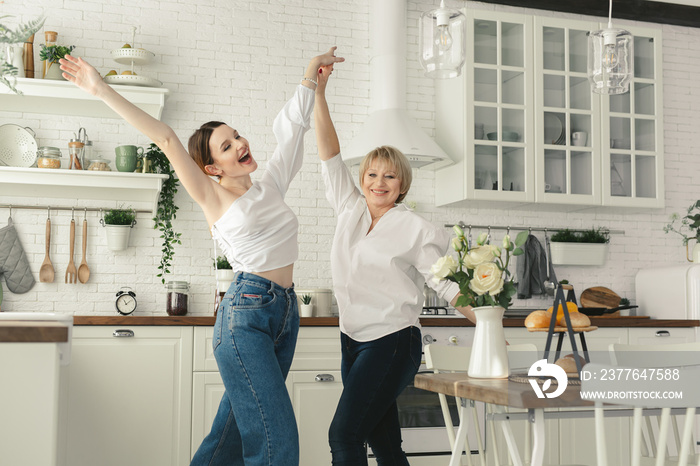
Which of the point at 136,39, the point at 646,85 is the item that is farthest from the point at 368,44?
the point at 646,85

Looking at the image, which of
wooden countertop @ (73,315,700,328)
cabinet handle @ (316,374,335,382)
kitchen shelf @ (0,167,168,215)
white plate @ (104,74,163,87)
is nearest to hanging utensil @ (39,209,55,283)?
kitchen shelf @ (0,167,168,215)

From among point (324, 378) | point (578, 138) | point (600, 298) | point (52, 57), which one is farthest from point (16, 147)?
point (600, 298)

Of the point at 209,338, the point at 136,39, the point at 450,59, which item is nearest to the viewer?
the point at 450,59

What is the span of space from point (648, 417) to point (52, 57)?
11.8 ft

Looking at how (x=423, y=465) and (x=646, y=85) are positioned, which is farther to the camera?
(x=646, y=85)

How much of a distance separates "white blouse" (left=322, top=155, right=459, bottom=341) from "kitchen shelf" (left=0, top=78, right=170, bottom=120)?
2069 mm

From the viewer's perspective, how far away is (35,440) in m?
1.50

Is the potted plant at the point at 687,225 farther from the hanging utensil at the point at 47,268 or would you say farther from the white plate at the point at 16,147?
the white plate at the point at 16,147

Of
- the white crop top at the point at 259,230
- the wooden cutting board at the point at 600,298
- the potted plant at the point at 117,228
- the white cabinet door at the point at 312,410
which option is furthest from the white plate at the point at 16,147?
the wooden cutting board at the point at 600,298

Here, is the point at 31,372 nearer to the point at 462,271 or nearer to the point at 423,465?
the point at 462,271

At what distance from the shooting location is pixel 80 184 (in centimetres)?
409

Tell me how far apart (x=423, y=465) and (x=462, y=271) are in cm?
203

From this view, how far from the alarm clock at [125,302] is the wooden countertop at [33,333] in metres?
2.75

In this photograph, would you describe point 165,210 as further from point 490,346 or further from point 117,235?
point 490,346
